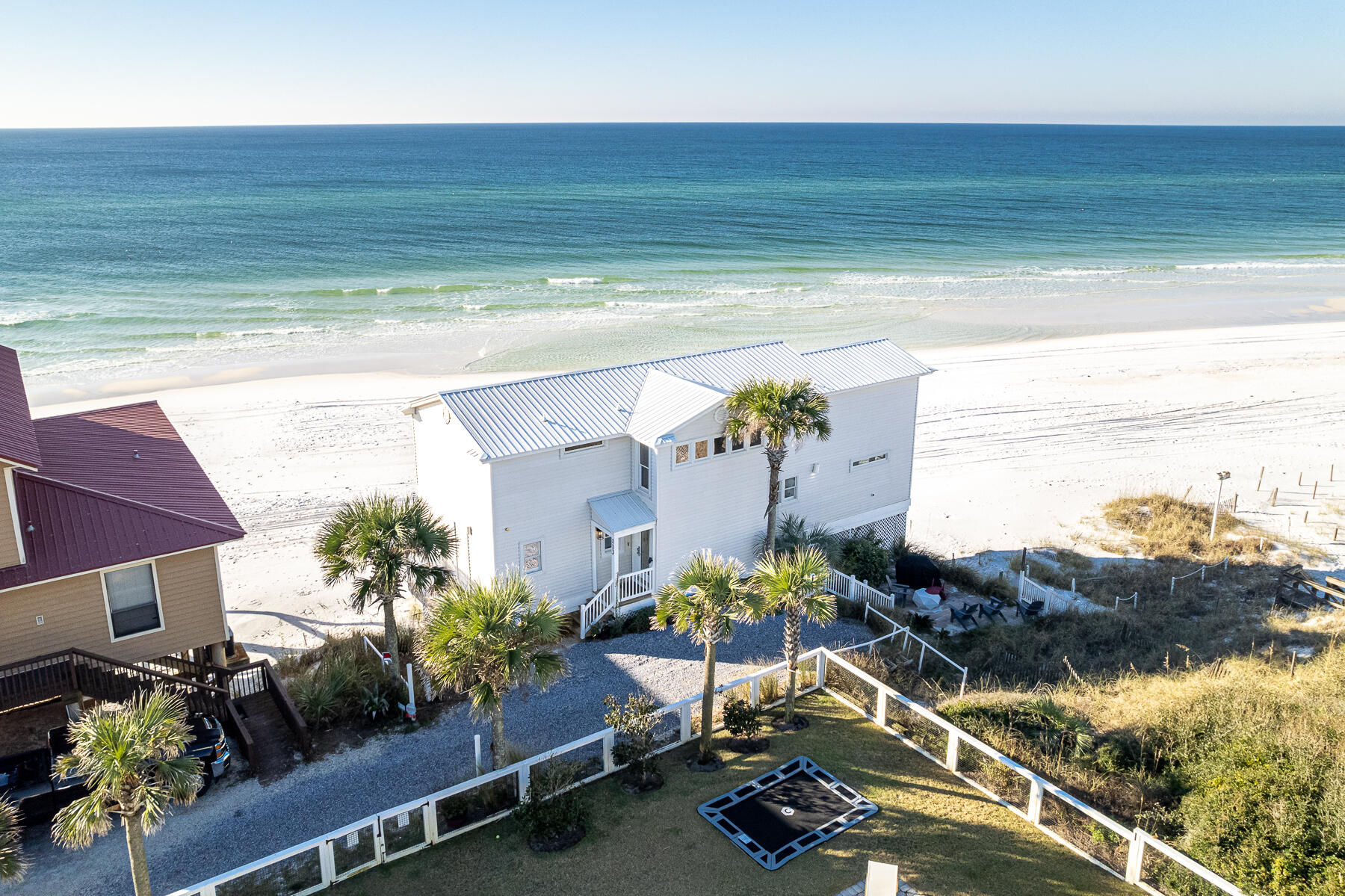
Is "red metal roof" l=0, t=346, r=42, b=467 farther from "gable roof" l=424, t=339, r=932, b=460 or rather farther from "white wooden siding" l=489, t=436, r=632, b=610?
"white wooden siding" l=489, t=436, r=632, b=610

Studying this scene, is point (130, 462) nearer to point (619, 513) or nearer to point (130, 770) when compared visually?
point (619, 513)

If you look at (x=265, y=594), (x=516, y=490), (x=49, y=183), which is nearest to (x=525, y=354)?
(x=265, y=594)

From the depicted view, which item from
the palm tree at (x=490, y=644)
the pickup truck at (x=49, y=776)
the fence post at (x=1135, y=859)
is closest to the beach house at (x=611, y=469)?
the palm tree at (x=490, y=644)

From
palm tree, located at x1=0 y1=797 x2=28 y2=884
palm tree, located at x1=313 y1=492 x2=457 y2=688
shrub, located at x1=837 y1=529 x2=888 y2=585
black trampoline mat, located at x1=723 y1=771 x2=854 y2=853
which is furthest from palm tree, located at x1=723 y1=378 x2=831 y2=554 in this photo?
palm tree, located at x1=0 y1=797 x2=28 y2=884

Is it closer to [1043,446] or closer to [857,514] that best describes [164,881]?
[857,514]

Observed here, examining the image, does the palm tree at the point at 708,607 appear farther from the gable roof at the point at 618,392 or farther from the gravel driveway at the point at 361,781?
the gable roof at the point at 618,392
